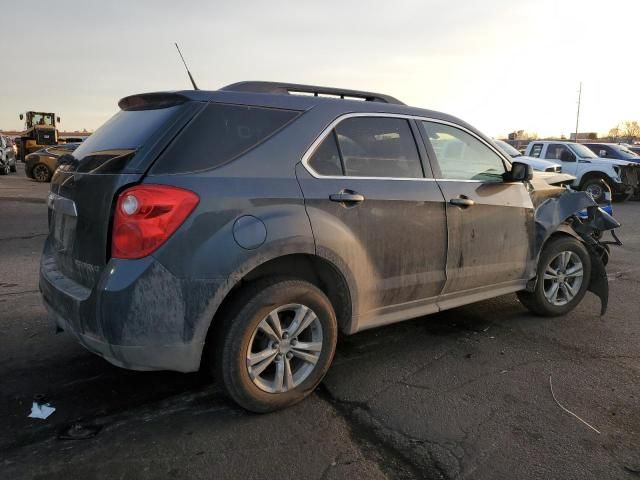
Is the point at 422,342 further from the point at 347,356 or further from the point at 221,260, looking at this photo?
the point at 221,260

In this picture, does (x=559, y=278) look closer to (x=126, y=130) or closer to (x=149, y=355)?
(x=149, y=355)

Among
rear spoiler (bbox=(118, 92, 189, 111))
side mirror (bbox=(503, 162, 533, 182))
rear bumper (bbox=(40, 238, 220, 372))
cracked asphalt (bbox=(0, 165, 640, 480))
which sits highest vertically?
rear spoiler (bbox=(118, 92, 189, 111))

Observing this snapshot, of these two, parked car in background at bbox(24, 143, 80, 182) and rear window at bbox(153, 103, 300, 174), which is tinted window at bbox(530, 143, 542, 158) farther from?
parked car in background at bbox(24, 143, 80, 182)

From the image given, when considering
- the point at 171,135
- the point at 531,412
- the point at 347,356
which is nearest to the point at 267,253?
the point at 171,135

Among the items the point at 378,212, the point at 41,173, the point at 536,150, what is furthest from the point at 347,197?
the point at 41,173

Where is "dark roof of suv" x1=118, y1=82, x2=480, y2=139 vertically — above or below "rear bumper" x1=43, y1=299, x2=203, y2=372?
above

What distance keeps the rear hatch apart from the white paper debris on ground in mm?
776

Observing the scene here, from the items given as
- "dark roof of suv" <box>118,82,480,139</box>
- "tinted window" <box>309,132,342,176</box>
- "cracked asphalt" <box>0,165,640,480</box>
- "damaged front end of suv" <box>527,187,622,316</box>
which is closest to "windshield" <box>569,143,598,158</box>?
"damaged front end of suv" <box>527,187,622,316</box>

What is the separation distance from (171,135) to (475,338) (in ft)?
9.67

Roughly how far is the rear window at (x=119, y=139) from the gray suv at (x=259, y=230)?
0.05 ft

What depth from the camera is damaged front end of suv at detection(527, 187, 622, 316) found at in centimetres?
460

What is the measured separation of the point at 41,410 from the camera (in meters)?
3.06

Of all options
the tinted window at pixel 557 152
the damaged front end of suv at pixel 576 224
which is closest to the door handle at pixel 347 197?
the damaged front end of suv at pixel 576 224

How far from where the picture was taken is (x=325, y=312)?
318 cm
